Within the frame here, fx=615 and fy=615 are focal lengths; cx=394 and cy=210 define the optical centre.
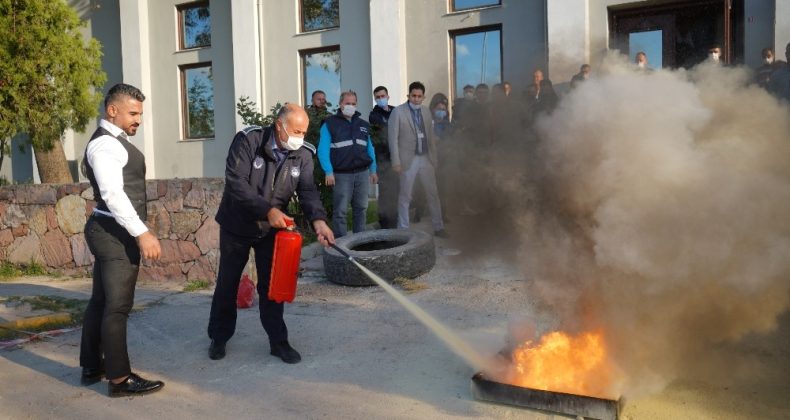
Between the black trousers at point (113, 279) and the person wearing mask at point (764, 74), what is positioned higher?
the person wearing mask at point (764, 74)

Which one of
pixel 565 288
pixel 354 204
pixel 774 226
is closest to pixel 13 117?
pixel 354 204

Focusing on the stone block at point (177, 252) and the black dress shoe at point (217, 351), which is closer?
the black dress shoe at point (217, 351)

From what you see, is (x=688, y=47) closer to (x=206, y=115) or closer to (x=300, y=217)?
(x=300, y=217)

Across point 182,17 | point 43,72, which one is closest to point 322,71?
point 182,17

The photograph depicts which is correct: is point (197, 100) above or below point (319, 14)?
below

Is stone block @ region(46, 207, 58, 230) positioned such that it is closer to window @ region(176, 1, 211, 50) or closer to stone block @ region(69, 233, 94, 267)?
stone block @ region(69, 233, 94, 267)

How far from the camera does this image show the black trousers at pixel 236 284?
4.57 metres

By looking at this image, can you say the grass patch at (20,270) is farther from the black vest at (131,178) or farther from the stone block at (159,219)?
the black vest at (131,178)

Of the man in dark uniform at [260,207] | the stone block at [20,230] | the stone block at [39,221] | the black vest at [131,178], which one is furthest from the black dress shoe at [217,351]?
the stone block at [20,230]

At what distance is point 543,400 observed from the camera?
3.38 m

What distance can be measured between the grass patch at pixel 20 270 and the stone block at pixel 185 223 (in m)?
2.51

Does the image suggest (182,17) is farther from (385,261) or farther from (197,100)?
(385,261)

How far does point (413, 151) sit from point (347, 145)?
35.6 inches

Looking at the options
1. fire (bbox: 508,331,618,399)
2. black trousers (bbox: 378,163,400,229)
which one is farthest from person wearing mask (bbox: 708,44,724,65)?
black trousers (bbox: 378,163,400,229)
